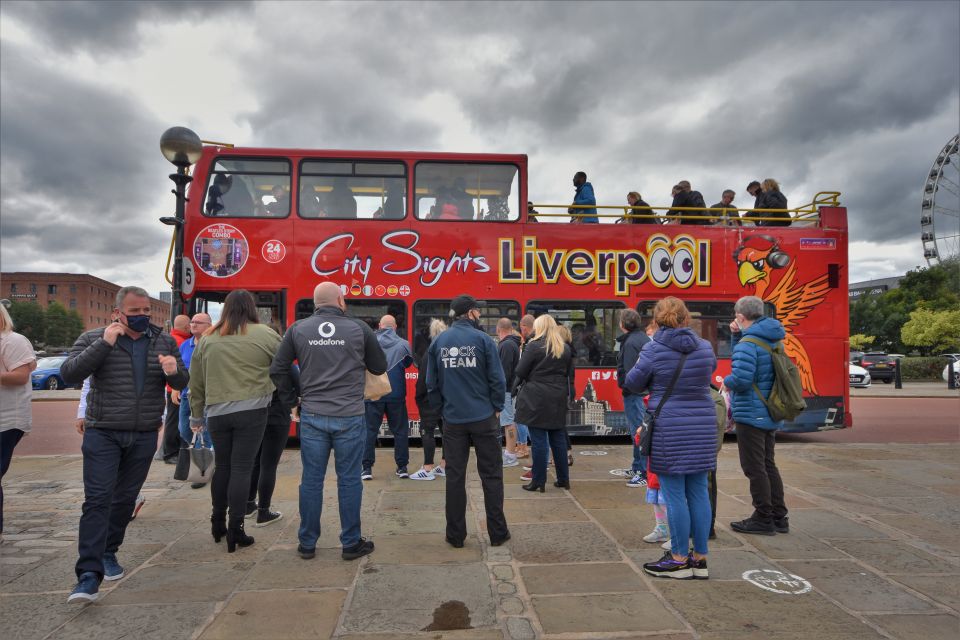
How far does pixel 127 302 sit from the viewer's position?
3.71 meters

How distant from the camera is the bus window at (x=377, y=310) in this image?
8367 mm

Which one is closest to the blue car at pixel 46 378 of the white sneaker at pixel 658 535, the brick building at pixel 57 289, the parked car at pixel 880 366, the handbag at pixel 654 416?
the white sneaker at pixel 658 535

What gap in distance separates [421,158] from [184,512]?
5.60 meters

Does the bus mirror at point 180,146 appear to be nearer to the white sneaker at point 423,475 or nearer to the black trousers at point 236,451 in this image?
the black trousers at point 236,451

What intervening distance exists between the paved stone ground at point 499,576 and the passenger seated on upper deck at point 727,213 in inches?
181

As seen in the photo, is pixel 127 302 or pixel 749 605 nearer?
pixel 749 605

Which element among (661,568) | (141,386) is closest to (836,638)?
(661,568)

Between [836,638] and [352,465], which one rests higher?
[352,465]

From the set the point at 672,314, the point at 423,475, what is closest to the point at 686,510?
the point at 672,314

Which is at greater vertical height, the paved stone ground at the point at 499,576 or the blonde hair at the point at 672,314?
the blonde hair at the point at 672,314

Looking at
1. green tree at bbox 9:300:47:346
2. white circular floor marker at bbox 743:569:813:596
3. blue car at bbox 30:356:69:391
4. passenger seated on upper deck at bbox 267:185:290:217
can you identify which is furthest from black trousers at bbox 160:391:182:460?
green tree at bbox 9:300:47:346

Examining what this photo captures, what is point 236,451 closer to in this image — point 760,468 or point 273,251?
point 760,468

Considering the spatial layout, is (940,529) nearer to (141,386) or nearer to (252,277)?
(141,386)

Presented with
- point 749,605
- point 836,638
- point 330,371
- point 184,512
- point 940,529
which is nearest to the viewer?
point 836,638
